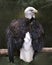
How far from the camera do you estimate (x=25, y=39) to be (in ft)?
14.6

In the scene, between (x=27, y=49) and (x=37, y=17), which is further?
(x=37, y=17)

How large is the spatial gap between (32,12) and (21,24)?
0.17 metres

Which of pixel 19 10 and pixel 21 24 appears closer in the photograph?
pixel 21 24

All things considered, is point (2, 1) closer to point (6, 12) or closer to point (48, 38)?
point (6, 12)

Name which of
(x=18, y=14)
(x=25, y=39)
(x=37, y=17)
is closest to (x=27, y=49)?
(x=25, y=39)

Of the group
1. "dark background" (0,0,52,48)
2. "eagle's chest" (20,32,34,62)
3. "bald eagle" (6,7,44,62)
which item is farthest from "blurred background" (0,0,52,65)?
"eagle's chest" (20,32,34,62)

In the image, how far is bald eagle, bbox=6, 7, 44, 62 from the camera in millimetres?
4477

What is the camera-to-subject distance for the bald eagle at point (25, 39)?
14.7 ft

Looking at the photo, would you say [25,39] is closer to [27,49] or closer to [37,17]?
[27,49]

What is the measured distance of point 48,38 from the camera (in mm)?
6496

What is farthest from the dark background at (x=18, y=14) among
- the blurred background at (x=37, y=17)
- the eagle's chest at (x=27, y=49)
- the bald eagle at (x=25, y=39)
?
the eagle's chest at (x=27, y=49)

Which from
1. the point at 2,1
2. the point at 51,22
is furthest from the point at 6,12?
the point at 51,22

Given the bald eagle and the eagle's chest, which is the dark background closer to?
the bald eagle

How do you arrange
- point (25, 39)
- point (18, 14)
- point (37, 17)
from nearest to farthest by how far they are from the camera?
point (25, 39), point (37, 17), point (18, 14)
